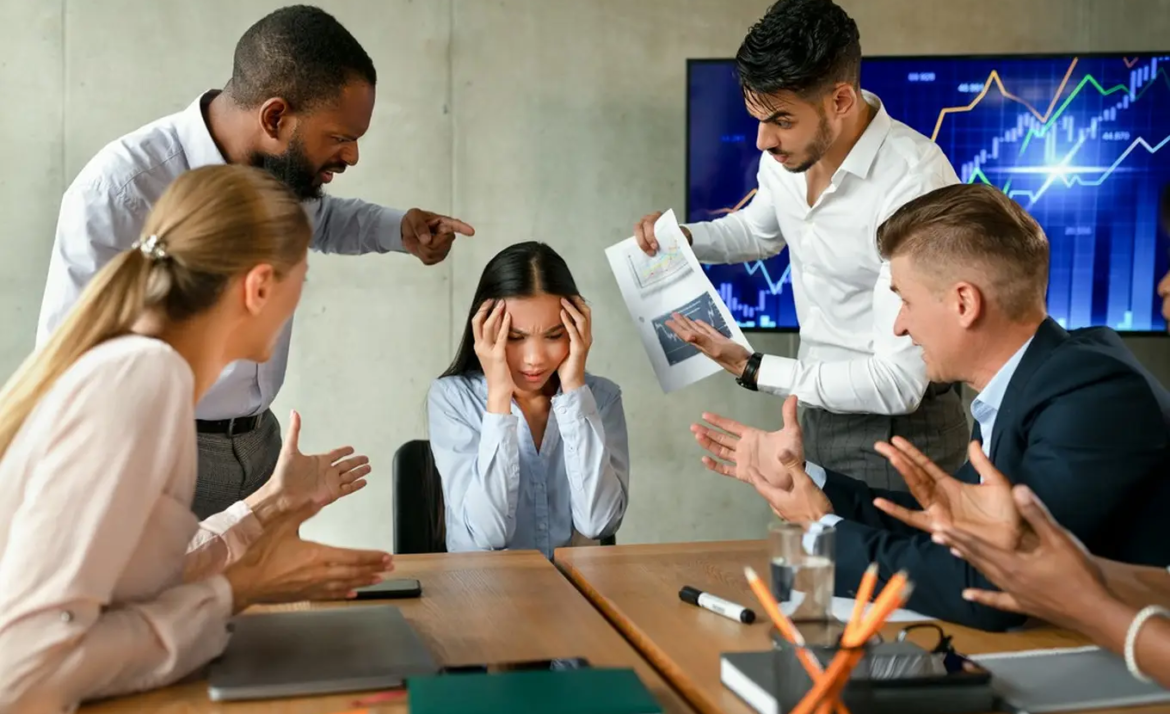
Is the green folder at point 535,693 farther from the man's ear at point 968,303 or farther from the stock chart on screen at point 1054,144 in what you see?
the stock chart on screen at point 1054,144

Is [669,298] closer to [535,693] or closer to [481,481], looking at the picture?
[481,481]

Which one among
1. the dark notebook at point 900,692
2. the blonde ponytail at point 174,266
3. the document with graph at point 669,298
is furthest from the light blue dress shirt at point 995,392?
the blonde ponytail at point 174,266

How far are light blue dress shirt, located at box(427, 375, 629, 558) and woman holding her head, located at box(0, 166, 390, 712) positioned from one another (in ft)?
3.18

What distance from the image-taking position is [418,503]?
2.74 m

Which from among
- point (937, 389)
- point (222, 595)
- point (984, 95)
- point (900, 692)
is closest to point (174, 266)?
point (222, 595)

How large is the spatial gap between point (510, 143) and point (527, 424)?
1.48 meters

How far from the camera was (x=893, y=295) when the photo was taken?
255 cm

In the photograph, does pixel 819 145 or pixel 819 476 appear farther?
pixel 819 145

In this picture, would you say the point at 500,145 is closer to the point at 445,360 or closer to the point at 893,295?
the point at 445,360

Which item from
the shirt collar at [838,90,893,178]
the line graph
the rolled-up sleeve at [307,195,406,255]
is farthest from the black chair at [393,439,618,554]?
the line graph

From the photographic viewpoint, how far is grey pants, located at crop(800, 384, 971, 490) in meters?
2.82

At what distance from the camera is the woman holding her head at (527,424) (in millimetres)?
2574

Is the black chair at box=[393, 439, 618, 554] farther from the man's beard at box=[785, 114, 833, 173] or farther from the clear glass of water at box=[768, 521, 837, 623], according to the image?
the clear glass of water at box=[768, 521, 837, 623]

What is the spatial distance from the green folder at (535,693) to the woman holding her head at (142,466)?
0.27 m
